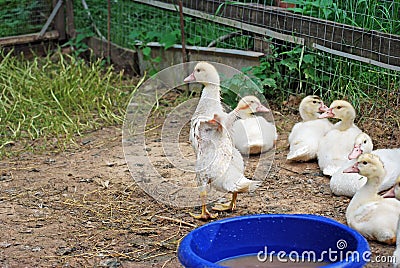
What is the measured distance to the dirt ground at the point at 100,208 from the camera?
3.71 m

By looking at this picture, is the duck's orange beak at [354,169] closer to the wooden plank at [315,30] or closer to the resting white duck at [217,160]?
the resting white duck at [217,160]

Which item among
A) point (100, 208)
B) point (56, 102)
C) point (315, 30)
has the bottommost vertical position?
point (100, 208)

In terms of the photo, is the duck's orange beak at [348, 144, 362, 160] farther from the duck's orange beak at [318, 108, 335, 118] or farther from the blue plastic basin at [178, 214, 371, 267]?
the blue plastic basin at [178, 214, 371, 267]

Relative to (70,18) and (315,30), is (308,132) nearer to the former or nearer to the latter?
(315,30)

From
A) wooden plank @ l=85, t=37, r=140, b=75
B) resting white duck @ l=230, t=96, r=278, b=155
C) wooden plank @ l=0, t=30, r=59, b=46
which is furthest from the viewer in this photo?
wooden plank @ l=0, t=30, r=59, b=46

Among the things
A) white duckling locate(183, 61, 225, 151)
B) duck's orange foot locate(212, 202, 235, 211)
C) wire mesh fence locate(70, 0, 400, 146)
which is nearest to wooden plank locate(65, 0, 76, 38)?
wire mesh fence locate(70, 0, 400, 146)

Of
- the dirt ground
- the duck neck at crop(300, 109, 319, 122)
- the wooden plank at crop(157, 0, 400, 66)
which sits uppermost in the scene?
the wooden plank at crop(157, 0, 400, 66)

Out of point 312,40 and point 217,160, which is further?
point 312,40

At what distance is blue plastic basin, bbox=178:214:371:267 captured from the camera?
3.23 metres

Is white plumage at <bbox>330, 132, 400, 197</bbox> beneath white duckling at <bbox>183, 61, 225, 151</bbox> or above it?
beneath

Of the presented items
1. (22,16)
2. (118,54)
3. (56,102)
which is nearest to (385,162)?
(56,102)

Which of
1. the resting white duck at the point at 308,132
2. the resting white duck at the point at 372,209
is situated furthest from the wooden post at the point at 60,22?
the resting white duck at the point at 372,209

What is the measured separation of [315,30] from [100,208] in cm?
249

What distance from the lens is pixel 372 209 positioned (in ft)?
12.2
